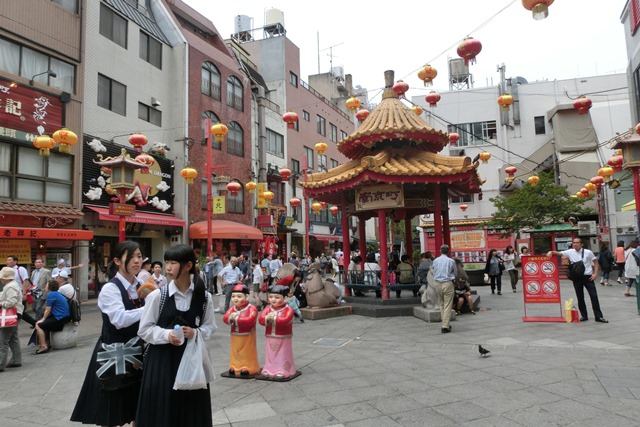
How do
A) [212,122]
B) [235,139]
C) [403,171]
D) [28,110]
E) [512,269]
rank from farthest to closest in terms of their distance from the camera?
[235,139] < [212,122] < [512,269] < [28,110] < [403,171]

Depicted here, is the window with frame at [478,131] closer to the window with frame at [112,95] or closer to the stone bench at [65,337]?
the window with frame at [112,95]

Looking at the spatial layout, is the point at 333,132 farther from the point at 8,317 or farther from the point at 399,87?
the point at 8,317

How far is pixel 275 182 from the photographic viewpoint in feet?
102

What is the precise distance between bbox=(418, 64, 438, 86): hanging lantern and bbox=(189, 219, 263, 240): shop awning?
13.4m

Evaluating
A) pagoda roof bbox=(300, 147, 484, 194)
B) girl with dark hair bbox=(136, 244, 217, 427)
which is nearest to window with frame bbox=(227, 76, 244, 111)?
pagoda roof bbox=(300, 147, 484, 194)

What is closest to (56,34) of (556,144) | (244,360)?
(244,360)

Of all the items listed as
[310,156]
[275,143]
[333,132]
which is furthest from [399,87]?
[333,132]

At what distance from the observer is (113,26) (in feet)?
62.4

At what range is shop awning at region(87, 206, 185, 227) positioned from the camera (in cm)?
1655

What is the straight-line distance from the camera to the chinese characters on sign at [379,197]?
455 inches

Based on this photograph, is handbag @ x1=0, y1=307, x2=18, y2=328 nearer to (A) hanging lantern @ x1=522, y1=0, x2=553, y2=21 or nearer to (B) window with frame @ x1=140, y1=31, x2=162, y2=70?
(A) hanging lantern @ x1=522, y1=0, x2=553, y2=21

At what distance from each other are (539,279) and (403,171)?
384 centimetres

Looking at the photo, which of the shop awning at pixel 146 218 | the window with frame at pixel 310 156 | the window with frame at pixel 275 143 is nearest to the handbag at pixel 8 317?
the shop awning at pixel 146 218

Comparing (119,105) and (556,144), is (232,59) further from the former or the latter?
(556,144)
